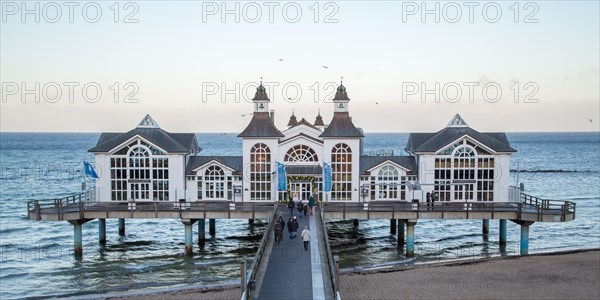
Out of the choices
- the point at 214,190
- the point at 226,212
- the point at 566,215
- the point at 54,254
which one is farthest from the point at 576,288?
the point at 54,254

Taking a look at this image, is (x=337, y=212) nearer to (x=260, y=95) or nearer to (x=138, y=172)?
Result: (x=260, y=95)

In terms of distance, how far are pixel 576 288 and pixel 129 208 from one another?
24.2 metres

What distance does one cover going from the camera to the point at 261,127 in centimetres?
4022

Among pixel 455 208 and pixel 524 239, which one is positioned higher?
pixel 455 208

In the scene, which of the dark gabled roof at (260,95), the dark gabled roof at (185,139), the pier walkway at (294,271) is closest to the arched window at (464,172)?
the dark gabled roof at (260,95)

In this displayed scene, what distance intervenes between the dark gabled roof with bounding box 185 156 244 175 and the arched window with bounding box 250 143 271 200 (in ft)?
3.06

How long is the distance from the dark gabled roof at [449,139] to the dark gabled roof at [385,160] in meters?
0.83

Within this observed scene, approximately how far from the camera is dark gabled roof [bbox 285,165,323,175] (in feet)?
130

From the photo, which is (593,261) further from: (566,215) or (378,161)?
(378,161)

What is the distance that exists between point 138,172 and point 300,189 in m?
Result: 10.3

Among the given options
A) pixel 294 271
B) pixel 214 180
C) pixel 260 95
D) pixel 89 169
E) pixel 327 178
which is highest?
pixel 260 95

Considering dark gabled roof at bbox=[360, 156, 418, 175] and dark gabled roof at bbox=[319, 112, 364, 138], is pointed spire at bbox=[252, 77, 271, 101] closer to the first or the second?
dark gabled roof at bbox=[319, 112, 364, 138]

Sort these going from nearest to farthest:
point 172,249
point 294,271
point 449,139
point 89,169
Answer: point 294,271
point 89,169
point 449,139
point 172,249

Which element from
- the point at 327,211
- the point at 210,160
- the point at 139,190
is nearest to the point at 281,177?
the point at 327,211
